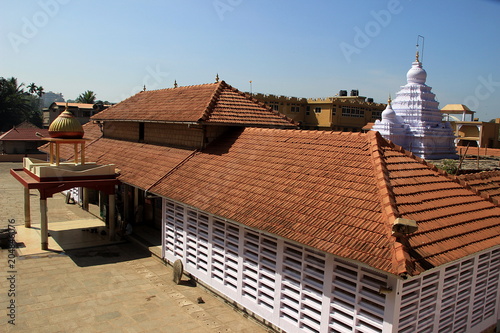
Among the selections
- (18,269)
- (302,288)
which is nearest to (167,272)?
(18,269)

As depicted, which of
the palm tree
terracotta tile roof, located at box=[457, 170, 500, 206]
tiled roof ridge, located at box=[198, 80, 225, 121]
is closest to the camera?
terracotta tile roof, located at box=[457, 170, 500, 206]

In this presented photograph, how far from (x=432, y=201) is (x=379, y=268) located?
290cm

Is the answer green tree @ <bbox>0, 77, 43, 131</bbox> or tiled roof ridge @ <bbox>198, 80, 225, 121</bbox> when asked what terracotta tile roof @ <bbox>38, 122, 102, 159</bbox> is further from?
green tree @ <bbox>0, 77, 43, 131</bbox>

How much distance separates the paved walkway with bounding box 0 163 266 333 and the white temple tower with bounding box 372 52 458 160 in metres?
19.7

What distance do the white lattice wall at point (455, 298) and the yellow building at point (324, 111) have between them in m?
43.0

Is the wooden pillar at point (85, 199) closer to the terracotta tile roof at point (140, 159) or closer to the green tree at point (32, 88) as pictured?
the terracotta tile roof at point (140, 159)

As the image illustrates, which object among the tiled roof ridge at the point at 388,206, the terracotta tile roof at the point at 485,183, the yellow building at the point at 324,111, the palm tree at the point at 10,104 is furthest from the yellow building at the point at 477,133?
the palm tree at the point at 10,104

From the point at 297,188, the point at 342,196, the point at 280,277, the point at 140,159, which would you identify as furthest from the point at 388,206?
the point at 140,159

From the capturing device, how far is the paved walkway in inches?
349

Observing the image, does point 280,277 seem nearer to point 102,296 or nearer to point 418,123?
point 102,296

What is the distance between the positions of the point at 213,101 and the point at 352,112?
42.1m

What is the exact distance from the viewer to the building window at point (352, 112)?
52969 mm

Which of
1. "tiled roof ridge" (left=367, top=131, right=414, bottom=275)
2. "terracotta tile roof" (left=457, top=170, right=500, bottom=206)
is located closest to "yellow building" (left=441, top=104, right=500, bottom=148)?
"terracotta tile roof" (left=457, top=170, right=500, bottom=206)

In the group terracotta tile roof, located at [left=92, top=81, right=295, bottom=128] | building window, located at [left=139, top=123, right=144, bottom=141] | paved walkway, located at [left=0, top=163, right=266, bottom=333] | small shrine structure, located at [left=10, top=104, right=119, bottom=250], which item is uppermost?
terracotta tile roof, located at [left=92, top=81, right=295, bottom=128]
